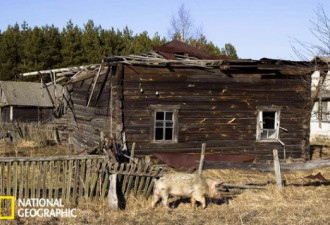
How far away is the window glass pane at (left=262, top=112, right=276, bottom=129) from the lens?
615 inches

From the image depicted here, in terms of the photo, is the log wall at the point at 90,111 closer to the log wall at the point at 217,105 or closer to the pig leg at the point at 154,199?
the log wall at the point at 217,105

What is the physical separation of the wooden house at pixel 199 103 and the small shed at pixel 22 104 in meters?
23.4

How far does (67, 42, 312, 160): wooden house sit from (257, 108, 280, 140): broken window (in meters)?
0.04

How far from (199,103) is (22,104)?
26983 mm

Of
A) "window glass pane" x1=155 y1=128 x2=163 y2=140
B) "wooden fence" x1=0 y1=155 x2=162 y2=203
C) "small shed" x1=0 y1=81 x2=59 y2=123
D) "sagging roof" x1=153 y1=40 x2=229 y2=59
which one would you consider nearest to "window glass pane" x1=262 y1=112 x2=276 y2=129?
"sagging roof" x1=153 y1=40 x2=229 y2=59

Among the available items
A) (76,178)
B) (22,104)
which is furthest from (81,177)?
(22,104)

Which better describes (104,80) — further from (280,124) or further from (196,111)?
(280,124)

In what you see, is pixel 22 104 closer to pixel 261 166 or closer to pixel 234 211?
pixel 261 166

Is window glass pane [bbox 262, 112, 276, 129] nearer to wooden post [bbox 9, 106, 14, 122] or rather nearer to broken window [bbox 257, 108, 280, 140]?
broken window [bbox 257, 108, 280, 140]

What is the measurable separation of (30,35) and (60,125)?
86.0ft

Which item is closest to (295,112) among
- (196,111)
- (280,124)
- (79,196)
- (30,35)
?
(280,124)

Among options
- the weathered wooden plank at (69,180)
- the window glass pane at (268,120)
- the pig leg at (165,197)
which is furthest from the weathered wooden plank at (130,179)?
the window glass pane at (268,120)

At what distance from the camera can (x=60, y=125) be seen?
80.3 feet

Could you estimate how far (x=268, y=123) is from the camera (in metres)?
16.4
